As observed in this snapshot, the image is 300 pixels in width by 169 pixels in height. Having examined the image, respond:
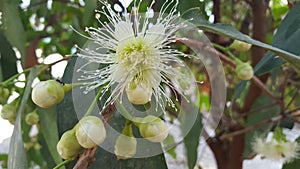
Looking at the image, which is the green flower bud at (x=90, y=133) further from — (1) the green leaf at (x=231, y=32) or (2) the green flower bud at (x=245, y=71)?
(2) the green flower bud at (x=245, y=71)

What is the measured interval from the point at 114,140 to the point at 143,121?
5 centimetres

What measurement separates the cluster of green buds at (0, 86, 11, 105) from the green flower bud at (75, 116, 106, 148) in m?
0.27

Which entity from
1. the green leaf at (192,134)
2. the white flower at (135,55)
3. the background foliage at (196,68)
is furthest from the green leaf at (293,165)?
the white flower at (135,55)

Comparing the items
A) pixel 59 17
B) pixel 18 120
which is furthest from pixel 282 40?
pixel 59 17

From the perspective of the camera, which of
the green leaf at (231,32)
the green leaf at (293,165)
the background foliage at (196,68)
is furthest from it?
the green leaf at (293,165)

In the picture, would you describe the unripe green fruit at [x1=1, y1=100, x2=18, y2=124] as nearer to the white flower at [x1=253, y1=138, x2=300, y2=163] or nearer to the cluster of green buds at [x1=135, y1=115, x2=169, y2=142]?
the cluster of green buds at [x1=135, y1=115, x2=169, y2=142]

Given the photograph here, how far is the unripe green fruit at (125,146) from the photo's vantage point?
1.84ft

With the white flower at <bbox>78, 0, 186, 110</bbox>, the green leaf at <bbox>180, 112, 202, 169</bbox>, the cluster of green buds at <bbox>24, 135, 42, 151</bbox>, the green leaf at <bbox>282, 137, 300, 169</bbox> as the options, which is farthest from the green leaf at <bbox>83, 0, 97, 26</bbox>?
the cluster of green buds at <bbox>24, 135, 42, 151</bbox>

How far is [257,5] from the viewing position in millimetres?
1217

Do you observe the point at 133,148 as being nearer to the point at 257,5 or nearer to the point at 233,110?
the point at 257,5

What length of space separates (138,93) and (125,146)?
67 mm

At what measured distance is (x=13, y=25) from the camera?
0.87 m

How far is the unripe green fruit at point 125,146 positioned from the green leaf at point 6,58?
1.43 feet

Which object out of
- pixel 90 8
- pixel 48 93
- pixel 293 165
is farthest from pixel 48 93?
pixel 293 165
